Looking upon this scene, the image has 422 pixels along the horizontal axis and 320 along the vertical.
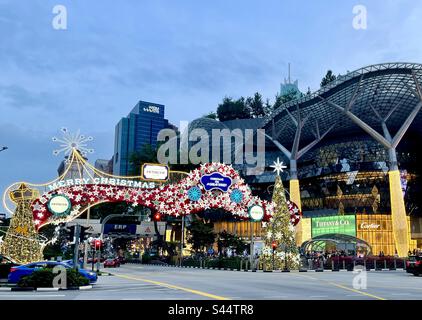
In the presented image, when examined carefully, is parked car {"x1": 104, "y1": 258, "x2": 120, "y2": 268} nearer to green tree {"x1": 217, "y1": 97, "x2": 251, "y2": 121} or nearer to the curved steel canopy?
the curved steel canopy

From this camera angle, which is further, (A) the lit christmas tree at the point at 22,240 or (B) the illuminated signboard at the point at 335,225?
(B) the illuminated signboard at the point at 335,225

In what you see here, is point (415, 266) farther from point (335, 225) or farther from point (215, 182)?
point (335, 225)

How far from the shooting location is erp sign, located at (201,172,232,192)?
37.0 metres

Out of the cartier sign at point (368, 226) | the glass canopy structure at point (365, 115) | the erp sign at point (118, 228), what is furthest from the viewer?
the erp sign at point (118, 228)

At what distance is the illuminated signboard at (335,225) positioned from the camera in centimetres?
6388

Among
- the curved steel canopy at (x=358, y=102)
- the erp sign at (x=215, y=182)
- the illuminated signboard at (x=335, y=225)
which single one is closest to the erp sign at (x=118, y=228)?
the curved steel canopy at (x=358, y=102)

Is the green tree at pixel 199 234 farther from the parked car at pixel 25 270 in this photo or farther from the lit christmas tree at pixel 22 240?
the parked car at pixel 25 270

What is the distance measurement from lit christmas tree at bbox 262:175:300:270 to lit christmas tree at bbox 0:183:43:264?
18462 mm

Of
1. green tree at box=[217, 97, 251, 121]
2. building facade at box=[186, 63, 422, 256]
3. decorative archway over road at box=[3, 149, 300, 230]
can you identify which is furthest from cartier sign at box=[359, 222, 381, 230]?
green tree at box=[217, 97, 251, 121]

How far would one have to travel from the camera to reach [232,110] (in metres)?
108

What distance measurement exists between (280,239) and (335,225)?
99.9 feet

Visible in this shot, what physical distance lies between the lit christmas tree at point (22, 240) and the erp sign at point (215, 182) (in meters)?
14.2
